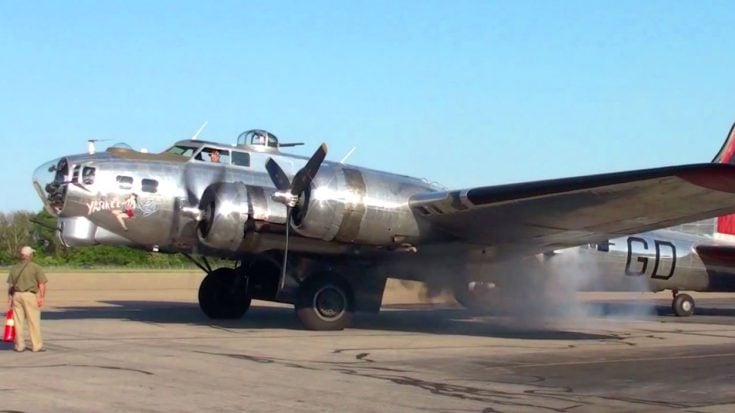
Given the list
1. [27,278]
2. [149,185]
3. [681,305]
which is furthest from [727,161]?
[27,278]

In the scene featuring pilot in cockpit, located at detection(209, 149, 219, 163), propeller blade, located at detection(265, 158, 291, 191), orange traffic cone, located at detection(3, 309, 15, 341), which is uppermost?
pilot in cockpit, located at detection(209, 149, 219, 163)

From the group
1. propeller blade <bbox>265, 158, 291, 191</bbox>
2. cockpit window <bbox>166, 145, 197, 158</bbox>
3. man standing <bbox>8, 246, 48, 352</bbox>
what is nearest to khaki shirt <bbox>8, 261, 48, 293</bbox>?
man standing <bbox>8, 246, 48, 352</bbox>

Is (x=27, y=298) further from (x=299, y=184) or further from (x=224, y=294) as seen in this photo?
(x=224, y=294)

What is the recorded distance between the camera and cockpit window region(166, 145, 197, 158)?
17.7m

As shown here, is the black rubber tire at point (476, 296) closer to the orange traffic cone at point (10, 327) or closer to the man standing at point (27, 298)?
the man standing at point (27, 298)

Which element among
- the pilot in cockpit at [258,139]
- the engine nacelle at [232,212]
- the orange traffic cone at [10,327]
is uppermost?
the pilot in cockpit at [258,139]

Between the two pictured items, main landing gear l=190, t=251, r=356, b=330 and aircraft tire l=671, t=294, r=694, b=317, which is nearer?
main landing gear l=190, t=251, r=356, b=330

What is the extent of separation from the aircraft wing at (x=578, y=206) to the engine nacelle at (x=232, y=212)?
2.46 metres

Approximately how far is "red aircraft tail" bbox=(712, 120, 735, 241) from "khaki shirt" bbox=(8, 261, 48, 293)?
46.6 feet

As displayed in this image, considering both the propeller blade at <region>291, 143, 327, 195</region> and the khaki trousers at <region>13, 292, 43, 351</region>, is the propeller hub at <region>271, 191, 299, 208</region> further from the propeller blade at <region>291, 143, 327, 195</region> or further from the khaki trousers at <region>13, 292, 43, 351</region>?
the khaki trousers at <region>13, 292, 43, 351</region>

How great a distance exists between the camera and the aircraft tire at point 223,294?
1917 centimetres

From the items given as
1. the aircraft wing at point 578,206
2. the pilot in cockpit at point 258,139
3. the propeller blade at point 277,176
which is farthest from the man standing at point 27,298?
the aircraft wing at point 578,206

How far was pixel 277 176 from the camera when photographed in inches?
652

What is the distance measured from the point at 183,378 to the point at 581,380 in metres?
4.51
